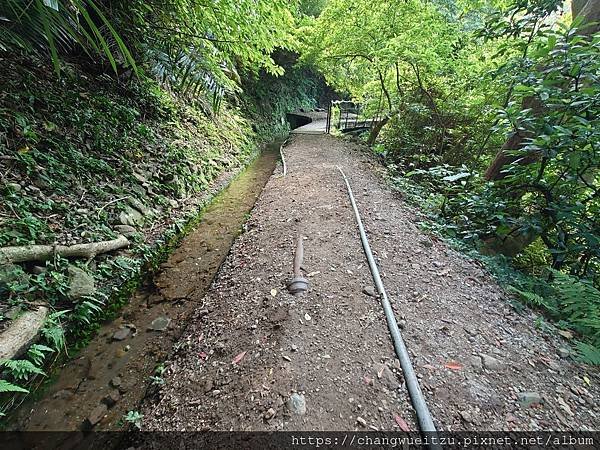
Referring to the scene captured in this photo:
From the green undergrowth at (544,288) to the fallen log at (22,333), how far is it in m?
3.80

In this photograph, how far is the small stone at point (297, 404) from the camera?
1.61 metres

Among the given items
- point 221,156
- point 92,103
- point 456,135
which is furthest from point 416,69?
point 92,103

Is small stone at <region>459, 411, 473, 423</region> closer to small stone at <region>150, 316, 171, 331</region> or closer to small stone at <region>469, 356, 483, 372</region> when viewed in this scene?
small stone at <region>469, 356, 483, 372</region>

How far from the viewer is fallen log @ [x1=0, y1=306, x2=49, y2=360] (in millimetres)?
1776

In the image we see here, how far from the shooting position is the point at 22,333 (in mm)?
1893

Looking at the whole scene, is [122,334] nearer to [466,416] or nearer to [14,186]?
[14,186]

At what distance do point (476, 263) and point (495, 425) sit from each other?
188 centimetres

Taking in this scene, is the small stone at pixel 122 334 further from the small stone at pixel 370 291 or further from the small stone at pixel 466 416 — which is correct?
the small stone at pixel 466 416

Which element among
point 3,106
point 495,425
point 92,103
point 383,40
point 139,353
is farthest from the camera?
point 383,40

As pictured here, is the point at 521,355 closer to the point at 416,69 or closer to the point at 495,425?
the point at 495,425

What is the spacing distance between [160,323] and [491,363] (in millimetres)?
2682

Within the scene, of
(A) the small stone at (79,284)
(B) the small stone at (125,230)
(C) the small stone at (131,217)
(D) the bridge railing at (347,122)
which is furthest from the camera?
(D) the bridge railing at (347,122)

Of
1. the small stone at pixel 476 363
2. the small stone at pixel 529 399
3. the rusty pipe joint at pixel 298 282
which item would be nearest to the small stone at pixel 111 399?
the rusty pipe joint at pixel 298 282

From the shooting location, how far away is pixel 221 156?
640cm
